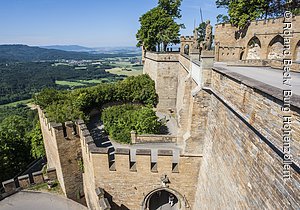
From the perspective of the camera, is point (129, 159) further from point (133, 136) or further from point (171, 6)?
point (171, 6)

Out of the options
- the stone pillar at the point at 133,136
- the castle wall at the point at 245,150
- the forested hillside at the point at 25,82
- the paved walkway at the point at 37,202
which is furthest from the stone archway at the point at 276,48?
the forested hillside at the point at 25,82

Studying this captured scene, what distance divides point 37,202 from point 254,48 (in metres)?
21.5

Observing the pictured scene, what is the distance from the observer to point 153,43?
26875 millimetres

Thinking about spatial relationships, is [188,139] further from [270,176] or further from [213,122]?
[270,176]

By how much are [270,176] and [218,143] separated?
2.34 m

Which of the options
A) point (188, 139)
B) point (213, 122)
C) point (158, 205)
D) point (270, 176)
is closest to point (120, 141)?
point (158, 205)

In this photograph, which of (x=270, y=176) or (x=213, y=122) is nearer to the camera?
(x=270, y=176)

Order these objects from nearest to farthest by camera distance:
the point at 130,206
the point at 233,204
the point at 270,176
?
the point at 270,176 → the point at 233,204 → the point at 130,206

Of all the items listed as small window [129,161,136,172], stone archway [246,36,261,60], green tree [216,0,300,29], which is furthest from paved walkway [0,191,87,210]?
green tree [216,0,300,29]

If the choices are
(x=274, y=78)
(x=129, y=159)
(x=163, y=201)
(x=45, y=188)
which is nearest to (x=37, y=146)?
(x=45, y=188)

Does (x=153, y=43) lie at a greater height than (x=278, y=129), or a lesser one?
greater

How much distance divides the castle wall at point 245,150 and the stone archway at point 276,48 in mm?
15066

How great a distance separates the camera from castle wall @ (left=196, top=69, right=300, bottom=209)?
2889 mm

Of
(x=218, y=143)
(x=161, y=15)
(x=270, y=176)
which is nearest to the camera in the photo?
(x=270, y=176)
